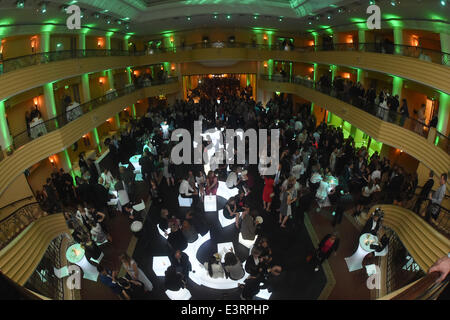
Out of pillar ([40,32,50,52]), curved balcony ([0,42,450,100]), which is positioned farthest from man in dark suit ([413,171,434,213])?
pillar ([40,32,50,52])

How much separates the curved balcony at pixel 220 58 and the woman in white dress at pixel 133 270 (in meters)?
7.17

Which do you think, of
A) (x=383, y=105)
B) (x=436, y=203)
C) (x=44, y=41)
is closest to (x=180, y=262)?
(x=436, y=203)

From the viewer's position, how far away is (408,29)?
41.2 feet

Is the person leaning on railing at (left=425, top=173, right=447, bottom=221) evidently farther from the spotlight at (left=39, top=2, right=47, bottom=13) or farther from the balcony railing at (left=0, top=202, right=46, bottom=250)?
the spotlight at (left=39, top=2, right=47, bottom=13)

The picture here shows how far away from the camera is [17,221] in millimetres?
7684

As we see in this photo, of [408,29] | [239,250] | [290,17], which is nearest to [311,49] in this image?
[290,17]

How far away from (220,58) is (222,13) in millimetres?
4924

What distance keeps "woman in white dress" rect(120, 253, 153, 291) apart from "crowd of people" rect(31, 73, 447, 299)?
2 centimetres

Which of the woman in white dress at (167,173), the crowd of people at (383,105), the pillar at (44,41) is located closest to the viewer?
the crowd of people at (383,105)

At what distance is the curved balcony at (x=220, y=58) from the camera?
9254mm

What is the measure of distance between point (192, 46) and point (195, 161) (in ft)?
44.8

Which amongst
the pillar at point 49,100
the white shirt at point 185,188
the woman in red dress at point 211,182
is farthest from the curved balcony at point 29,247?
the pillar at point 49,100

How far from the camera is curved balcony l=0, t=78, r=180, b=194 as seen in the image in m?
9.17

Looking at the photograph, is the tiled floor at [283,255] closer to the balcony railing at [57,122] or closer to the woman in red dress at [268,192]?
the woman in red dress at [268,192]
